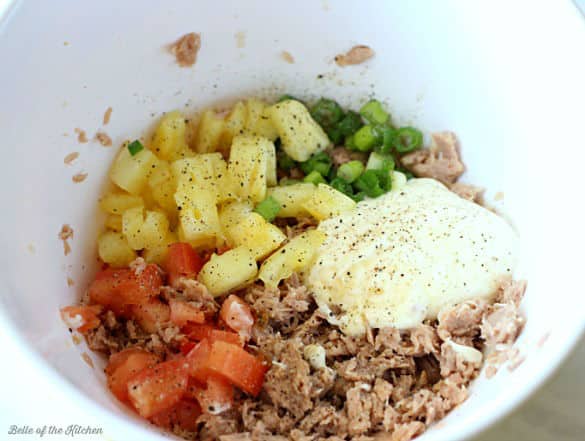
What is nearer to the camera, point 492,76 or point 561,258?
point 561,258

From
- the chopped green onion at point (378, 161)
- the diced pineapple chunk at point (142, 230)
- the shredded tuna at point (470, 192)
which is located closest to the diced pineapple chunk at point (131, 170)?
the diced pineapple chunk at point (142, 230)

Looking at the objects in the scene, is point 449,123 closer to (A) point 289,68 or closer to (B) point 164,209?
(A) point 289,68

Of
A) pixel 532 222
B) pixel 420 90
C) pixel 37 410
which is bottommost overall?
pixel 37 410

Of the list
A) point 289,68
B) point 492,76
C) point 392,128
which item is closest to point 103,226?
point 289,68

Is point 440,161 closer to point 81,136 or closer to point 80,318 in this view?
point 81,136

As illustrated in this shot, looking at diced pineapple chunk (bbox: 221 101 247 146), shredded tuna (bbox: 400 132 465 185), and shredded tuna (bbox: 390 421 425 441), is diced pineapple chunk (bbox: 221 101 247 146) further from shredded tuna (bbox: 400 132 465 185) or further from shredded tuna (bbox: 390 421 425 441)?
shredded tuna (bbox: 390 421 425 441)

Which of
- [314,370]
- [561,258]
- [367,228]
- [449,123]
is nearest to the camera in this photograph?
[561,258]

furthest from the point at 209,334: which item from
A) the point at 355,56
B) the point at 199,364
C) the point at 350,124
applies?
the point at 355,56

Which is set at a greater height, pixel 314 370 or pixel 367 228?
pixel 367 228
